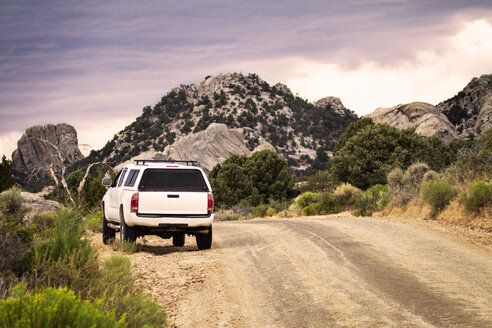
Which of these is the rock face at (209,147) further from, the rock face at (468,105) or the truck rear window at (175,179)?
the truck rear window at (175,179)

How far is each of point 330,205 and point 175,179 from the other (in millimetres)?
17034

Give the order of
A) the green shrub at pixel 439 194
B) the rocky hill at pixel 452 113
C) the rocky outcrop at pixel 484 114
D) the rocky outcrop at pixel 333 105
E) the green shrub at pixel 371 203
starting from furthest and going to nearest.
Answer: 1. the rocky outcrop at pixel 333 105
2. the rocky hill at pixel 452 113
3. the rocky outcrop at pixel 484 114
4. the green shrub at pixel 371 203
5. the green shrub at pixel 439 194

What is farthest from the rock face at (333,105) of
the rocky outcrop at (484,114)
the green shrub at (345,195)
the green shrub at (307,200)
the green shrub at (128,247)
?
the green shrub at (128,247)

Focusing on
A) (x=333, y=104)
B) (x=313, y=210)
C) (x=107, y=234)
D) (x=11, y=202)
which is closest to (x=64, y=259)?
(x=107, y=234)

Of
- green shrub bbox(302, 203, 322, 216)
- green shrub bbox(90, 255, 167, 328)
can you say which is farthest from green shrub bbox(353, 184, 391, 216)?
green shrub bbox(90, 255, 167, 328)

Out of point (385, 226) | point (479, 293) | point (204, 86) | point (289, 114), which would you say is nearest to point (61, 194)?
point (385, 226)

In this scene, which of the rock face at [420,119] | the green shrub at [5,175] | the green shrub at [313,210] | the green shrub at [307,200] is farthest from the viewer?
the rock face at [420,119]

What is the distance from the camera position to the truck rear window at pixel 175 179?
494 inches

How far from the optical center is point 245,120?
117 metres

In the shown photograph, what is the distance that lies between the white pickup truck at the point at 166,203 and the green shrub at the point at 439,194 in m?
8.42

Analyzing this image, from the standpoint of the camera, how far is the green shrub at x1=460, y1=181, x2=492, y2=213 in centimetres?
1477

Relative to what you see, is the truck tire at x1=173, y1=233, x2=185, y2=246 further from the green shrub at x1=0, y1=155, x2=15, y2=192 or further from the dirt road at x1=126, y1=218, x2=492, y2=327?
the green shrub at x1=0, y1=155, x2=15, y2=192

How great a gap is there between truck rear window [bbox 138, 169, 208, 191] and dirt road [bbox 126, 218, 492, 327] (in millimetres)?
1651

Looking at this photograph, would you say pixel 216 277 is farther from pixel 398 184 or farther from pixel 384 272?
pixel 398 184
